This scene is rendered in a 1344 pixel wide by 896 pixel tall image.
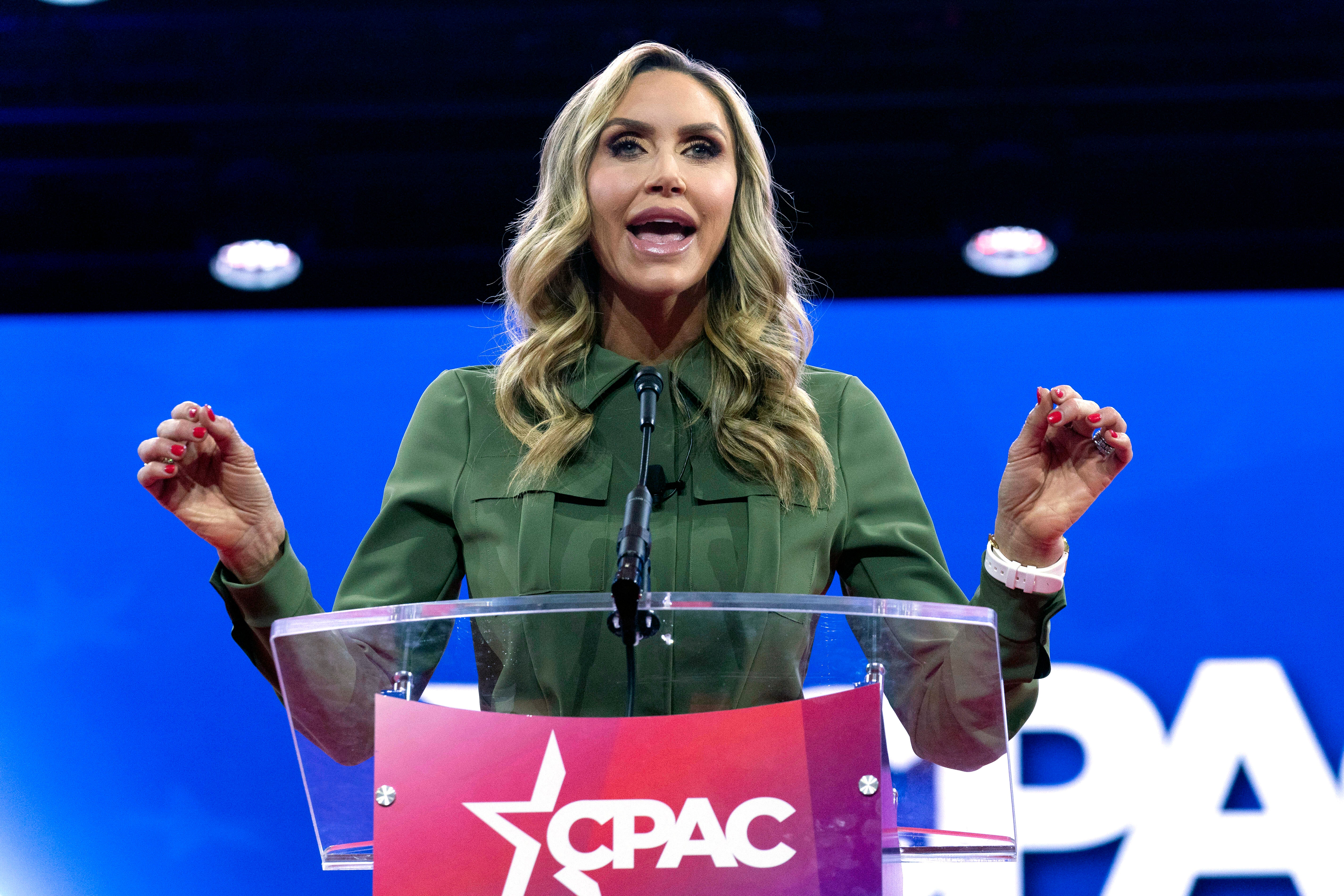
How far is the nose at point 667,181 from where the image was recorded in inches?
73.5

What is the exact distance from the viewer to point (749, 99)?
391 cm

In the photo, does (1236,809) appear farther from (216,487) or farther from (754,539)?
(216,487)

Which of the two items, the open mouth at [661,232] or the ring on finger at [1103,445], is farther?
the open mouth at [661,232]

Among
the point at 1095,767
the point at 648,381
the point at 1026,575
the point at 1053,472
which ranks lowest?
the point at 1026,575

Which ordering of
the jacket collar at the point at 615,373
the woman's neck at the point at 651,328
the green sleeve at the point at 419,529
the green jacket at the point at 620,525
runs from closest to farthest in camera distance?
the green jacket at the point at 620,525 < the green sleeve at the point at 419,529 < the jacket collar at the point at 615,373 < the woman's neck at the point at 651,328

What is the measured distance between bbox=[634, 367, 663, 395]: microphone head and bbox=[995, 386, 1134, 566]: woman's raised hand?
38 centimetres

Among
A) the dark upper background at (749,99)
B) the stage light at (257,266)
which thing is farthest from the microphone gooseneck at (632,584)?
the stage light at (257,266)

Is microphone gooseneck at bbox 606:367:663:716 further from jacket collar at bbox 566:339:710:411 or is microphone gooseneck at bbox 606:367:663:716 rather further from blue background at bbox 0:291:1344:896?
blue background at bbox 0:291:1344:896

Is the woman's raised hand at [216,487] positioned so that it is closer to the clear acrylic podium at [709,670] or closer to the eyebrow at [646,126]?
the clear acrylic podium at [709,670]

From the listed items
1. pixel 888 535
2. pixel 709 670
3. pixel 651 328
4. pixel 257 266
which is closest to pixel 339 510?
pixel 257 266

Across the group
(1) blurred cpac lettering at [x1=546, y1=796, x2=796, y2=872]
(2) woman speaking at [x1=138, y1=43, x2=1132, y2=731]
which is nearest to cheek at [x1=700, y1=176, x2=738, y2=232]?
(2) woman speaking at [x1=138, y1=43, x2=1132, y2=731]

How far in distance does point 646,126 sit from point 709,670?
100 cm

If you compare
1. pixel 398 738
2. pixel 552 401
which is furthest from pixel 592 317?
pixel 398 738

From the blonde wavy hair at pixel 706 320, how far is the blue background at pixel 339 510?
1.51 meters
